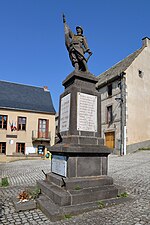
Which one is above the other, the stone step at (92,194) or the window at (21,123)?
the window at (21,123)

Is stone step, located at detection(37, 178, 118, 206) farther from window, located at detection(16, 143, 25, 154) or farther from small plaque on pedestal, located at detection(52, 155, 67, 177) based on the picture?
window, located at detection(16, 143, 25, 154)

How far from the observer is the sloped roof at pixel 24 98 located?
925 inches

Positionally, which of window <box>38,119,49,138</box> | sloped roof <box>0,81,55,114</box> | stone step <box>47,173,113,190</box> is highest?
sloped roof <box>0,81,55,114</box>

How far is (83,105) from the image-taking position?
17.1ft

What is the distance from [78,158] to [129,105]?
608 inches

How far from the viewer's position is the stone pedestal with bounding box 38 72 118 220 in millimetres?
4066

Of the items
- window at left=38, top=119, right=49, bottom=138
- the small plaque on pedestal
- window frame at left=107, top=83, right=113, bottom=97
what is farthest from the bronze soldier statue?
window at left=38, top=119, right=49, bottom=138

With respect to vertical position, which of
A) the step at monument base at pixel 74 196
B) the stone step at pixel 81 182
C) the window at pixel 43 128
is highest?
the window at pixel 43 128

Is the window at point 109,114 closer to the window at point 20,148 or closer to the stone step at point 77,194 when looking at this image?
the window at point 20,148

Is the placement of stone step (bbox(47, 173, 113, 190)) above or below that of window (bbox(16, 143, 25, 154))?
above

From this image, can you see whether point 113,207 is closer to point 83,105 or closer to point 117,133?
point 83,105

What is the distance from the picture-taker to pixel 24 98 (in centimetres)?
2530

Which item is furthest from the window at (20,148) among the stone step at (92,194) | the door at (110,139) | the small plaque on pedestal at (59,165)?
the stone step at (92,194)

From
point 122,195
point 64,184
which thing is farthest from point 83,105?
point 122,195
